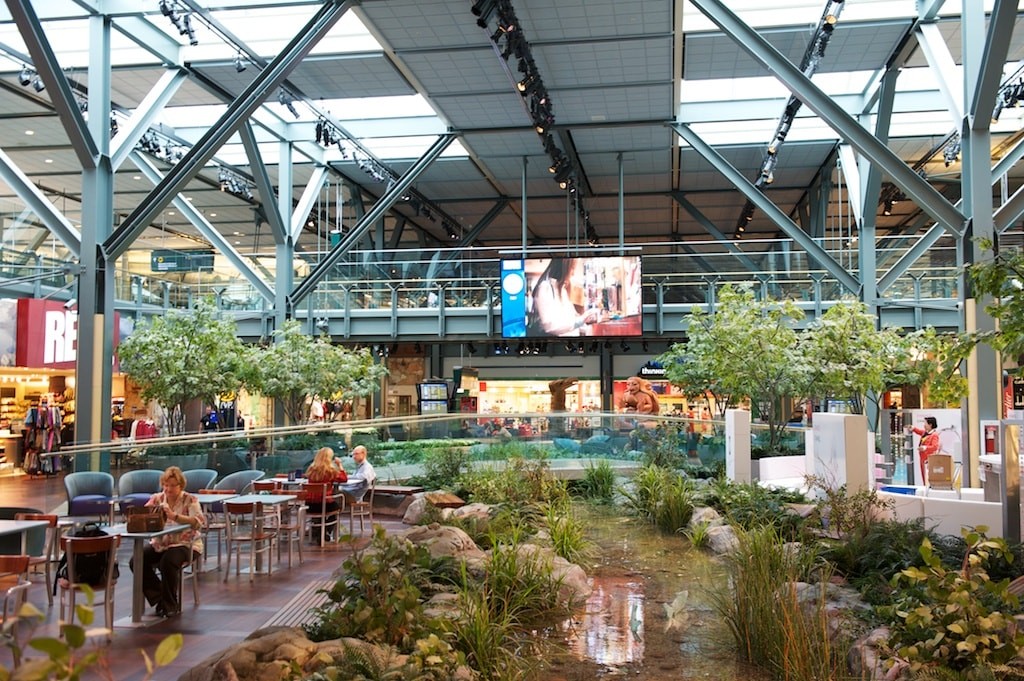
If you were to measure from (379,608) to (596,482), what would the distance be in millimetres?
8917

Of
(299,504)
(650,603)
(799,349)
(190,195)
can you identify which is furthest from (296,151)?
(650,603)

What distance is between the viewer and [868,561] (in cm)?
695

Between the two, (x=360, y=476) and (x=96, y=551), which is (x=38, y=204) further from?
(x=96, y=551)

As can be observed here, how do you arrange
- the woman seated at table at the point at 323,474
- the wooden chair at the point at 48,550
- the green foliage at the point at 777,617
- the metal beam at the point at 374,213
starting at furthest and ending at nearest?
the metal beam at the point at 374,213
the woman seated at table at the point at 323,474
the wooden chair at the point at 48,550
the green foliage at the point at 777,617

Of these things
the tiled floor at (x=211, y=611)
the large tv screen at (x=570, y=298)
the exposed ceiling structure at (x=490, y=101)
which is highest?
the exposed ceiling structure at (x=490, y=101)

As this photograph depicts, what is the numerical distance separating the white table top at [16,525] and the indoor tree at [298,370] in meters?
10.9

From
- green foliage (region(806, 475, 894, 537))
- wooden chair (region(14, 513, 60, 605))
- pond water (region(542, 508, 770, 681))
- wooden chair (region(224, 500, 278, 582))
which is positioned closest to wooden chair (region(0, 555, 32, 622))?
wooden chair (region(14, 513, 60, 605))

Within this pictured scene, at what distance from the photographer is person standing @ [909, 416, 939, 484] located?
41.2 feet

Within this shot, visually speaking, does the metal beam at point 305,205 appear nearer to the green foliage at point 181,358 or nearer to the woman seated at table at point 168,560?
the green foliage at point 181,358

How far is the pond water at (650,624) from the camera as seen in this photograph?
543 cm

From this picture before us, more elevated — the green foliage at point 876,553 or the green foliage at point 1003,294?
the green foliage at point 1003,294

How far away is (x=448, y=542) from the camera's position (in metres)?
7.57

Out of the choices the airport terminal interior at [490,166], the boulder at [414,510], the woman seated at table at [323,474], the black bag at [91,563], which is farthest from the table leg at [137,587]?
the boulder at [414,510]

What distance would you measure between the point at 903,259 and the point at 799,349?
11.7ft
